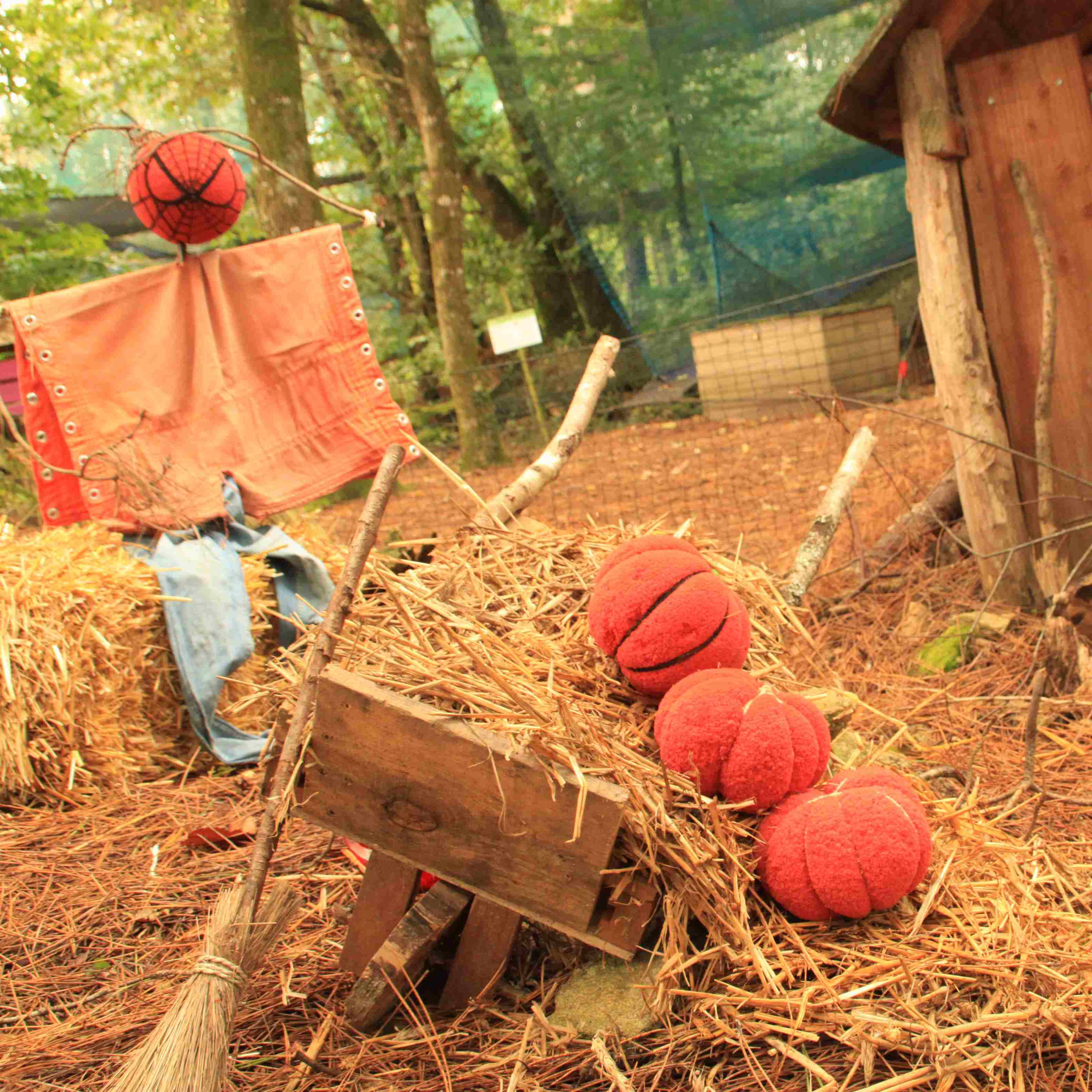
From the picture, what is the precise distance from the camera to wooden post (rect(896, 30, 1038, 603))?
12.7 feet

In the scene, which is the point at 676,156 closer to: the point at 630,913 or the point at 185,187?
the point at 185,187

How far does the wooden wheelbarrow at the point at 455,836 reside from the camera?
5.48 ft

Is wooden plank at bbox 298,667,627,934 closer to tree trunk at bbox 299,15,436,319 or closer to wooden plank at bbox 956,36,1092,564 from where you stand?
wooden plank at bbox 956,36,1092,564

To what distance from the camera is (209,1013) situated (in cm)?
166

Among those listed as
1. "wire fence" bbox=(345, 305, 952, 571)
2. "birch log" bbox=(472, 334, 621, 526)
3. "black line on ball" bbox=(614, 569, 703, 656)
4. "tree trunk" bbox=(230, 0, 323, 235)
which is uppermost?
"tree trunk" bbox=(230, 0, 323, 235)

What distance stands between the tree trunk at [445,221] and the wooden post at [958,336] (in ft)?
20.1

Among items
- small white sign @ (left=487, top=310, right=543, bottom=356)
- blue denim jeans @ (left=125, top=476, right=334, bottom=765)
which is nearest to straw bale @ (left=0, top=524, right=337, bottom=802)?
blue denim jeans @ (left=125, top=476, right=334, bottom=765)

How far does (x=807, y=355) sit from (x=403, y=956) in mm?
9742

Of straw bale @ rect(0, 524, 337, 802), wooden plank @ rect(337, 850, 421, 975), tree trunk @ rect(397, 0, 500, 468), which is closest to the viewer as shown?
wooden plank @ rect(337, 850, 421, 975)

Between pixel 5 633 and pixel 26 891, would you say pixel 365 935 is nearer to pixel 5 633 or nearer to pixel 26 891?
pixel 26 891

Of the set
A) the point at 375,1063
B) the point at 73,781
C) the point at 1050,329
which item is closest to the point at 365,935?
the point at 375,1063

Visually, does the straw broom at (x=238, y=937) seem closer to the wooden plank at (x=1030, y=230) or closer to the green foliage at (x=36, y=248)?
the wooden plank at (x=1030, y=230)

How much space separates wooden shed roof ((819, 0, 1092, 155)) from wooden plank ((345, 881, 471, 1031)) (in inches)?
133

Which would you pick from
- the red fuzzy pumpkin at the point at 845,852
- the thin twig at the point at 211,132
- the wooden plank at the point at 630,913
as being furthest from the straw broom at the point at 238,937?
the thin twig at the point at 211,132
